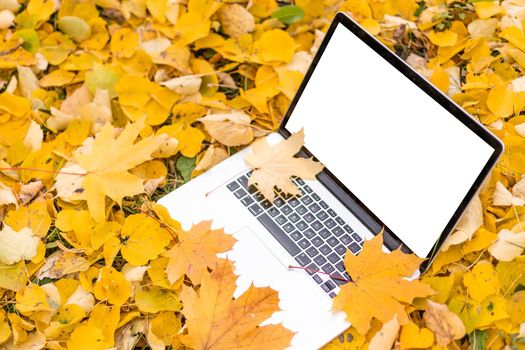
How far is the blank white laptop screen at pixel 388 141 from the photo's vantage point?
1.10 metres

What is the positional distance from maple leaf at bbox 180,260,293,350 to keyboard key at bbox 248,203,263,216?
0.56 ft

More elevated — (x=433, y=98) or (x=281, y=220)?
(x=433, y=98)

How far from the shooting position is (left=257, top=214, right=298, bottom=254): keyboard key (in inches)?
47.8

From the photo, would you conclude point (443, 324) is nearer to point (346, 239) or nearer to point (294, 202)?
point (346, 239)

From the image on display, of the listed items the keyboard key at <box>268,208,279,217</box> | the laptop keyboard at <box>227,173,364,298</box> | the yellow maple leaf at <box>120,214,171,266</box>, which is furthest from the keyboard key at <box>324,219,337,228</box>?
the yellow maple leaf at <box>120,214,171,266</box>

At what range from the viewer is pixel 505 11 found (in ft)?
4.90

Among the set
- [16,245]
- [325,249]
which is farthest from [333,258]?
[16,245]

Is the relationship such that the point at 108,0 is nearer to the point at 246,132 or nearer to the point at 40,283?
the point at 246,132

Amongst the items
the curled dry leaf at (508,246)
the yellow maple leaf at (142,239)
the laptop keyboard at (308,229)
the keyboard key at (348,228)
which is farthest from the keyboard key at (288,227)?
the curled dry leaf at (508,246)

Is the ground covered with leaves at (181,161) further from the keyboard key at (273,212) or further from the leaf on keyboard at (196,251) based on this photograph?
the keyboard key at (273,212)

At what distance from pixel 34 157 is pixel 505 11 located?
115 centimetres

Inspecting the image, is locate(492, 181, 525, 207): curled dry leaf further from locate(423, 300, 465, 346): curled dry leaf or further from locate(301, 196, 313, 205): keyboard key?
locate(301, 196, 313, 205): keyboard key

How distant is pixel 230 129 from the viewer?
143 cm

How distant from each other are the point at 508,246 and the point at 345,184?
329 millimetres
